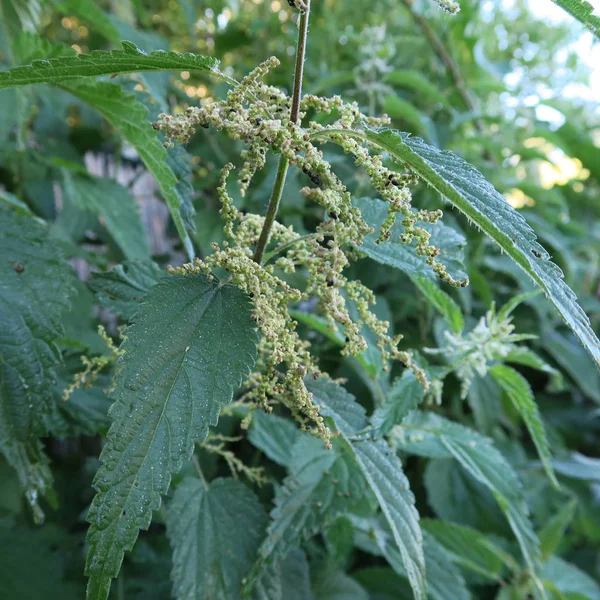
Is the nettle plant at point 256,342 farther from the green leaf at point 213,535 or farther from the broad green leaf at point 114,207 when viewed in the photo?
the broad green leaf at point 114,207

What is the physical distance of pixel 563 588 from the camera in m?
1.36

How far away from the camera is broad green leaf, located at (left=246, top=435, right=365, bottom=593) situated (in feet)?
2.63

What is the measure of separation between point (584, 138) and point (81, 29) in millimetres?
1833

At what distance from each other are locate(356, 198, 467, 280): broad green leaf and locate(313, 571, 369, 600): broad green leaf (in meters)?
0.63

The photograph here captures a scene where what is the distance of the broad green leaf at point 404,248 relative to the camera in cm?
73

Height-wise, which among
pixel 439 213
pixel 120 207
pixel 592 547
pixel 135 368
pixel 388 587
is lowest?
pixel 592 547

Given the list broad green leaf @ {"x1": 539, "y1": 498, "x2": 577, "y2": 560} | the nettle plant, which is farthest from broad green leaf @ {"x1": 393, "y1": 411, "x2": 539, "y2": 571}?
broad green leaf @ {"x1": 539, "y1": 498, "x2": 577, "y2": 560}

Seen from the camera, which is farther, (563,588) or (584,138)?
(584,138)

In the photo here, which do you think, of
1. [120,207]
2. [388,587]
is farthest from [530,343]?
[120,207]

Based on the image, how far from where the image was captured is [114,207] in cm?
139

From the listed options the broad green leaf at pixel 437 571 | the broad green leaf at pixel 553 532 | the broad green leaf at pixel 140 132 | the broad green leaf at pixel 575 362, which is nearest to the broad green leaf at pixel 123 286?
the broad green leaf at pixel 140 132

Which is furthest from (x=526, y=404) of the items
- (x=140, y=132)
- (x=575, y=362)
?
(x=575, y=362)

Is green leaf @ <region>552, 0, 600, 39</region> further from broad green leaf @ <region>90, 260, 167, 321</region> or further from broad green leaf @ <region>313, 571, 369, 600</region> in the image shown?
broad green leaf @ <region>313, 571, 369, 600</region>

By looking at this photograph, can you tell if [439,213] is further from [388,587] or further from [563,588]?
[563,588]
